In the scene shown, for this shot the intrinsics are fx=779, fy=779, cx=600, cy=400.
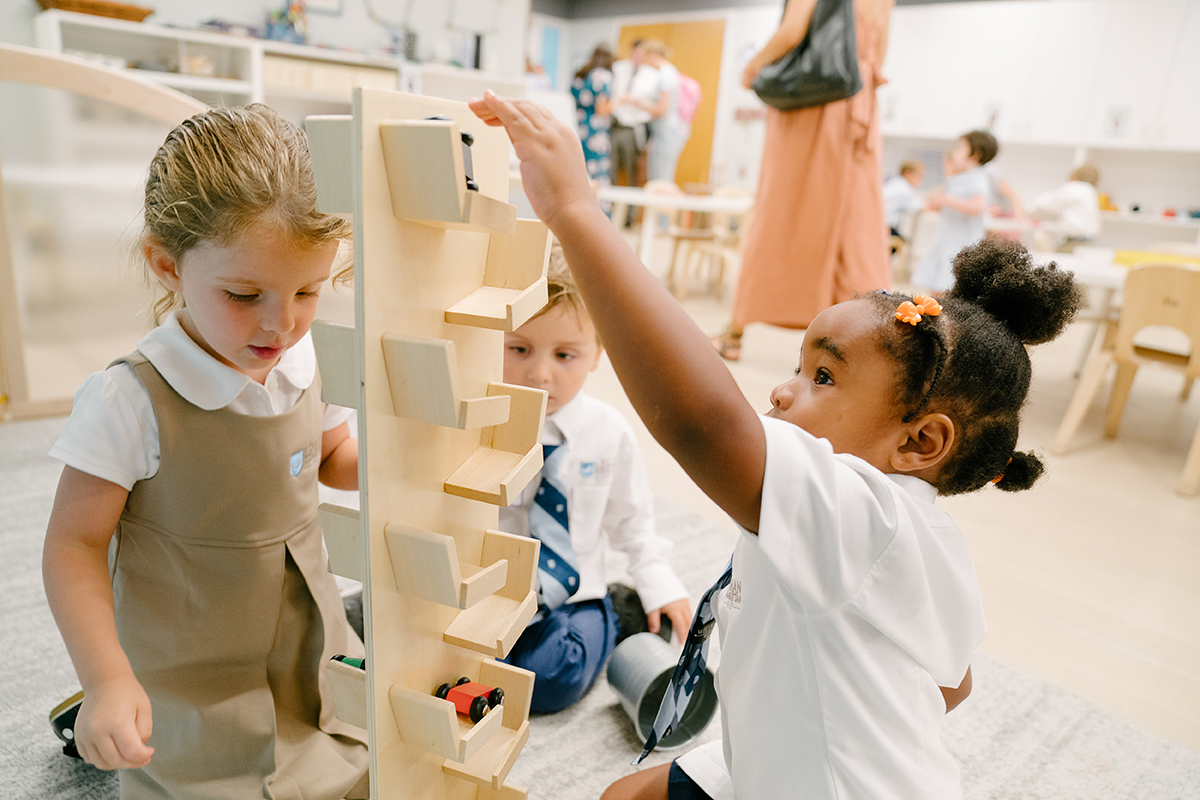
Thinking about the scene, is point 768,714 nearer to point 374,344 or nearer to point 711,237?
point 374,344

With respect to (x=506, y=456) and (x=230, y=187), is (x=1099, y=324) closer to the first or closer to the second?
(x=506, y=456)

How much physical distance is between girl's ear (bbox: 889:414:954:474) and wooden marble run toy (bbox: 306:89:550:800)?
31 cm

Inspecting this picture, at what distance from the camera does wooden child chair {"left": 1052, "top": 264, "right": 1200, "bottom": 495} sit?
7.51 feet

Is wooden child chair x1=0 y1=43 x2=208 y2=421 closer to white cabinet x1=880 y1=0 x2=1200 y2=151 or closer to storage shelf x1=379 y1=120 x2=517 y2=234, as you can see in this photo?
storage shelf x1=379 y1=120 x2=517 y2=234

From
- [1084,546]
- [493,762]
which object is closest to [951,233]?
[1084,546]

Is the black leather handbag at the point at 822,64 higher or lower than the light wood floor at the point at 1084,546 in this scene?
higher

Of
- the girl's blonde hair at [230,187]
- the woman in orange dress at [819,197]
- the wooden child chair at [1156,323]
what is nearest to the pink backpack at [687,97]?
the woman in orange dress at [819,197]

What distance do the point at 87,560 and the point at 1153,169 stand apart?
787cm

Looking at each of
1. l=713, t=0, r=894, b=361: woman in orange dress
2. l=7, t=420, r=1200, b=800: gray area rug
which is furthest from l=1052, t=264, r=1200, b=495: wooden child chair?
l=7, t=420, r=1200, b=800: gray area rug

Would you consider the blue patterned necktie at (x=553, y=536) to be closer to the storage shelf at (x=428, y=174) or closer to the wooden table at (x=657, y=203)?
the storage shelf at (x=428, y=174)

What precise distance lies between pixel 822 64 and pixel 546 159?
228cm

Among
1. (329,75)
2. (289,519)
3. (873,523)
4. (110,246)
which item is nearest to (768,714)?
(873,523)

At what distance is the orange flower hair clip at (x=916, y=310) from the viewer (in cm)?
63

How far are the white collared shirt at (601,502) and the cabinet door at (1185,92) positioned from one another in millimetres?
6860
